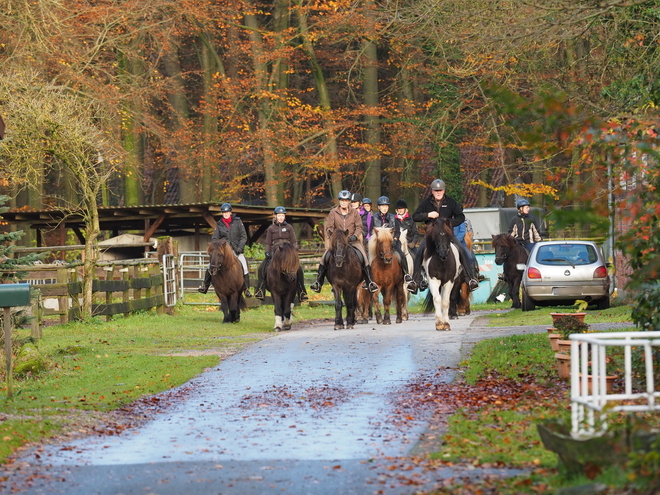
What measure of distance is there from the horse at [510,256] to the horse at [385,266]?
4.60m

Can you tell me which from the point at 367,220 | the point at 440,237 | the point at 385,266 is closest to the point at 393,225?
the point at 367,220

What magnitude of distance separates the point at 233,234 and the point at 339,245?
14.5ft

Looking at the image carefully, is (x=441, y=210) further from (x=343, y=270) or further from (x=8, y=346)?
(x=8, y=346)

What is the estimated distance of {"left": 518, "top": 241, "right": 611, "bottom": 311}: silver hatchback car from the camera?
2520 cm

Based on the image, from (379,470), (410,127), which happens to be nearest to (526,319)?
(379,470)

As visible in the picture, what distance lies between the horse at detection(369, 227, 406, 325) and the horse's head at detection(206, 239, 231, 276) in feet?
11.3

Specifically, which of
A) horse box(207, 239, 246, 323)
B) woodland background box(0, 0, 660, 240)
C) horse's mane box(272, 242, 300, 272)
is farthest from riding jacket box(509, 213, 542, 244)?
horse's mane box(272, 242, 300, 272)

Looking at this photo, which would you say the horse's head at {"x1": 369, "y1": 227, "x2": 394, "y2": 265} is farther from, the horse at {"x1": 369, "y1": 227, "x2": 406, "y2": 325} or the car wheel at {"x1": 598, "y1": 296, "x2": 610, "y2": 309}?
the car wheel at {"x1": 598, "y1": 296, "x2": 610, "y2": 309}

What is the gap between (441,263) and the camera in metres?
20.3

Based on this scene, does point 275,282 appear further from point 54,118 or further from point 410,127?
point 410,127

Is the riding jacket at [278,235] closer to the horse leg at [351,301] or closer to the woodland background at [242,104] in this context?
the horse leg at [351,301]

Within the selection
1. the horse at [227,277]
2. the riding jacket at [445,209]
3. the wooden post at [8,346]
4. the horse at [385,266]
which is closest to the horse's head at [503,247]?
the horse at [385,266]

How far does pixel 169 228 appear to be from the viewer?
144 feet

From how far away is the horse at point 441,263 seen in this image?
20.0 m
